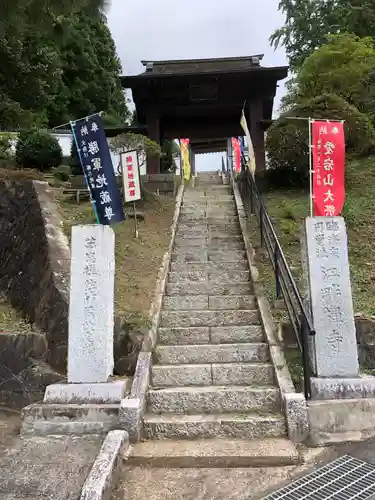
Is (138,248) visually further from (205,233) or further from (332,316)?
(332,316)

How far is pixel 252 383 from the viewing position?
5.28 m

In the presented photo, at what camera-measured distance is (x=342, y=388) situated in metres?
4.71

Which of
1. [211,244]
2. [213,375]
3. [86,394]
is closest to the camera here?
[86,394]

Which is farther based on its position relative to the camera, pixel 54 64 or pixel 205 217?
pixel 54 64

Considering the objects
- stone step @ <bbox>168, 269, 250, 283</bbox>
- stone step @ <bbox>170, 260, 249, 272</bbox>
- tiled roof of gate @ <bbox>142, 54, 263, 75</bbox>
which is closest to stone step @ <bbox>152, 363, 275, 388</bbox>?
stone step @ <bbox>168, 269, 250, 283</bbox>

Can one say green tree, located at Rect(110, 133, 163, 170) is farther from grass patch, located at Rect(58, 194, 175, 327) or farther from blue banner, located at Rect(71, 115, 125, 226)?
blue banner, located at Rect(71, 115, 125, 226)

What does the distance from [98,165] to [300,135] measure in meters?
6.72

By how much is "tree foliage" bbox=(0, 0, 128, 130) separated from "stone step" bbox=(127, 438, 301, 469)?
17.6ft

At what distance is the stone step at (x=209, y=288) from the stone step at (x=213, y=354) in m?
1.51

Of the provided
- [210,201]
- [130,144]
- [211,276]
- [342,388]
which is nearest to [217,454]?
[342,388]

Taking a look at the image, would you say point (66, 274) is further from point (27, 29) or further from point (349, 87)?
point (349, 87)

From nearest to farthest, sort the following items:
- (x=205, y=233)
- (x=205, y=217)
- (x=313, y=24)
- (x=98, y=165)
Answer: (x=98, y=165), (x=205, y=233), (x=205, y=217), (x=313, y=24)

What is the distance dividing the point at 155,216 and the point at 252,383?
7.09 metres

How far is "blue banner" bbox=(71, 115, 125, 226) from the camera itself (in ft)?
20.1
